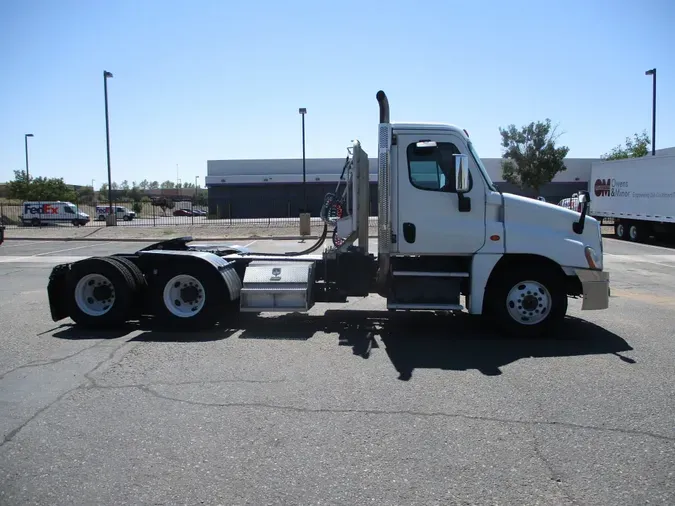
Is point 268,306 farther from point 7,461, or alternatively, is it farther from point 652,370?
point 652,370

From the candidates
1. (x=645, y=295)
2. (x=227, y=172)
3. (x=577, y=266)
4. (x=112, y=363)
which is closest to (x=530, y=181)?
(x=227, y=172)

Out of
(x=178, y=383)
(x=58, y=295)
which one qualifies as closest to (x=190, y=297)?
(x=58, y=295)

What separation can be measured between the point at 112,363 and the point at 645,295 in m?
9.88

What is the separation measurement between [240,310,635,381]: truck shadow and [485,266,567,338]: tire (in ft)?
0.61

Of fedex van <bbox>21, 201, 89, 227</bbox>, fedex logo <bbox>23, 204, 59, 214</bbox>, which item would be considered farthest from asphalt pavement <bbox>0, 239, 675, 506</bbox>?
fedex logo <bbox>23, 204, 59, 214</bbox>

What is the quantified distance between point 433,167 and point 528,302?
2141 millimetres

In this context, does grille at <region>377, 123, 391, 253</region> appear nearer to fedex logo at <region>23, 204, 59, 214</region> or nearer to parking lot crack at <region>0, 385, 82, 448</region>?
parking lot crack at <region>0, 385, 82, 448</region>

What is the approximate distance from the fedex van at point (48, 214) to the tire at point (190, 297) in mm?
38747

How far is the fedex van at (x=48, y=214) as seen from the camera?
42719 mm

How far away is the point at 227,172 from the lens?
61.0 m

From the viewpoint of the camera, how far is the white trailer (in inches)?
926

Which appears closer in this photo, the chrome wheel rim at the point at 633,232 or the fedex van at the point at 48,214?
the chrome wheel rim at the point at 633,232

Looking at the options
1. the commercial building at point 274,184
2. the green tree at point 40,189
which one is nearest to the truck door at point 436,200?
the commercial building at point 274,184

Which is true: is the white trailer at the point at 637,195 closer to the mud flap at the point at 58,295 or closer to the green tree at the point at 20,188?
the mud flap at the point at 58,295
